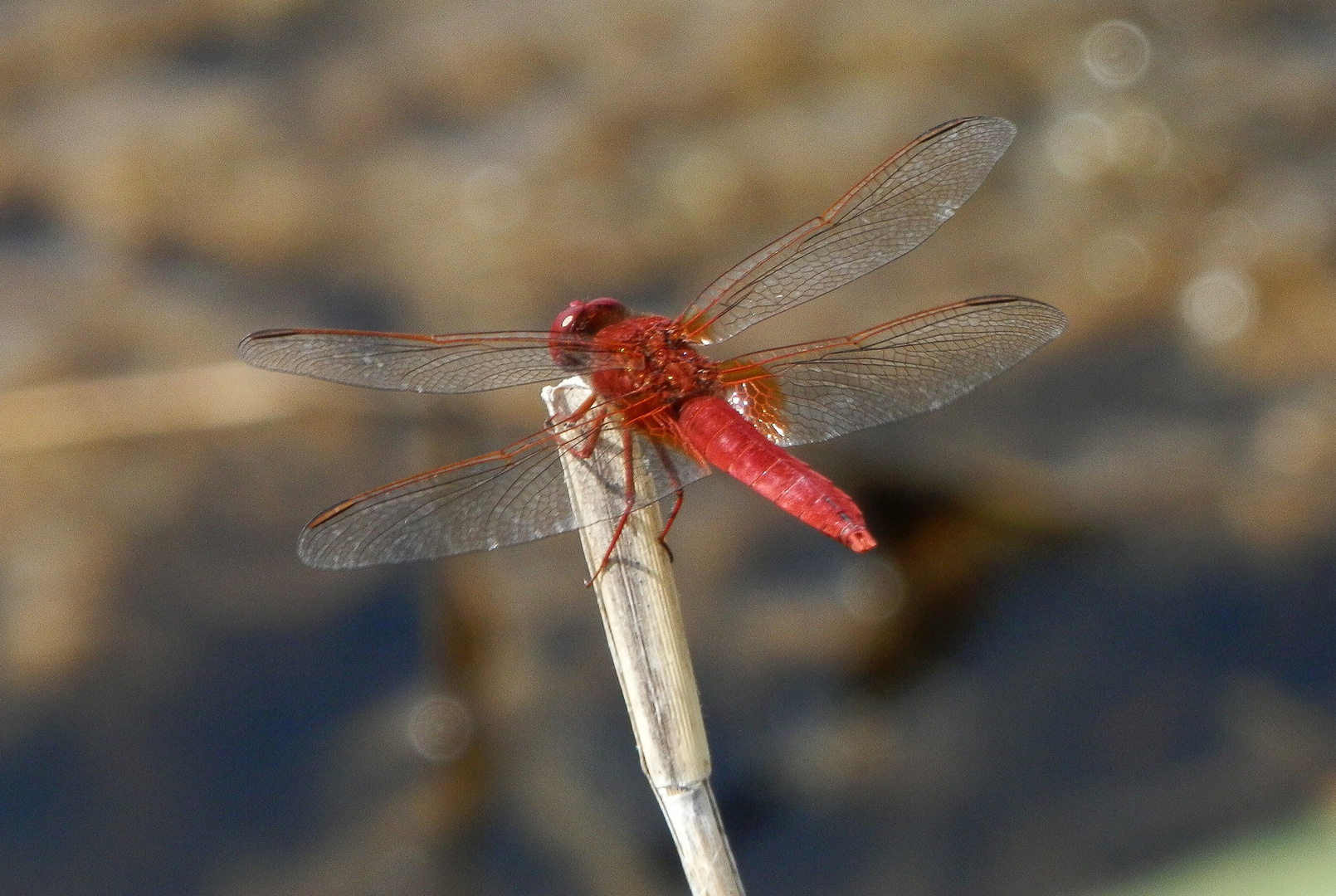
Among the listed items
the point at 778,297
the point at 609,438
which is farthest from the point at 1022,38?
the point at 609,438

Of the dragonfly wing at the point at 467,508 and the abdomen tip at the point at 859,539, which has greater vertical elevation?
the dragonfly wing at the point at 467,508

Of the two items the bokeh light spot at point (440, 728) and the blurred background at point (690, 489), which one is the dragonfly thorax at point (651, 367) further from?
the bokeh light spot at point (440, 728)

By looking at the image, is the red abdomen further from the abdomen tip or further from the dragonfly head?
the dragonfly head

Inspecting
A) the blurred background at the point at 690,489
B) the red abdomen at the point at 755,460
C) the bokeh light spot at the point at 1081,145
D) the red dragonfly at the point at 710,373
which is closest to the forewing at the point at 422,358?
the red dragonfly at the point at 710,373

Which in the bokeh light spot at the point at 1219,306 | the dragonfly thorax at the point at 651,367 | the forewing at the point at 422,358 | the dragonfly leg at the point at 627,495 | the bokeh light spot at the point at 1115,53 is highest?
the bokeh light spot at the point at 1115,53

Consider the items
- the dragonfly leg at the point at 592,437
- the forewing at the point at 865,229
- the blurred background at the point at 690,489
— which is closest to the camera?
the dragonfly leg at the point at 592,437

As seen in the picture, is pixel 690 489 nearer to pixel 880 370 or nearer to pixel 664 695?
pixel 880 370

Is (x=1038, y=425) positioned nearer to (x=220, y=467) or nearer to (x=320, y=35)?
(x=220, y=467)
